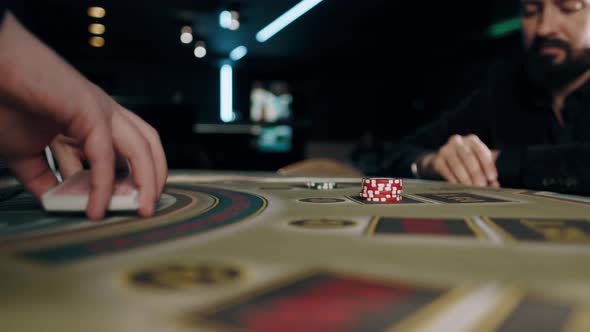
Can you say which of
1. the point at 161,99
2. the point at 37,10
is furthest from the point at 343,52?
the point at 37,10

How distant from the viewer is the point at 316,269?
0.47 m

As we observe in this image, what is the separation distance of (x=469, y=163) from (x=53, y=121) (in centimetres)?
140

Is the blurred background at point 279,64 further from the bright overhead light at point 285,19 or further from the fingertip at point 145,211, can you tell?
the fingertip at point 145,211

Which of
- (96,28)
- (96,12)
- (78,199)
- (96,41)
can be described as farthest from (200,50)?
(78,199)

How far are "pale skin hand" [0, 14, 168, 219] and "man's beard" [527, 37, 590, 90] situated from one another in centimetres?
182

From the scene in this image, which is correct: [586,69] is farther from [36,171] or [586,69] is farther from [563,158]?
[36,171]

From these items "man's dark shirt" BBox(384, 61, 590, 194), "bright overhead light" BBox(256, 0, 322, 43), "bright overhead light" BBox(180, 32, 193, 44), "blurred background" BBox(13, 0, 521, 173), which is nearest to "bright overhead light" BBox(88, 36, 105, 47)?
"blurred background" BBox(13, 0, 521, 173)

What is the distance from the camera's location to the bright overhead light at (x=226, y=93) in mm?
11055

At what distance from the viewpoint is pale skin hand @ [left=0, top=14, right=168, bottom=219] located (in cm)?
66

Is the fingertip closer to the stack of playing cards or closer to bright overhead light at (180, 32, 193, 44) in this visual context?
the stack of playing cards

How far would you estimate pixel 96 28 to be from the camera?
7949mm

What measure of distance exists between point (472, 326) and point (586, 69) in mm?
2140

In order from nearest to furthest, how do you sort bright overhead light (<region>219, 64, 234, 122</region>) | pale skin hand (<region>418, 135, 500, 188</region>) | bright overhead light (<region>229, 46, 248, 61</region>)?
1. pale skin hand (<region>418, 135, 500, 188</region>)
2. bright overhead light (<region>229, 46, 248, 61</region>)
3. bright overhead light (<region>219, 64, 234, 122</region>)

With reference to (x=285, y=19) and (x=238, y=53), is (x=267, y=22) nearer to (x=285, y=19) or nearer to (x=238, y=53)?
(x=285, y=19)
